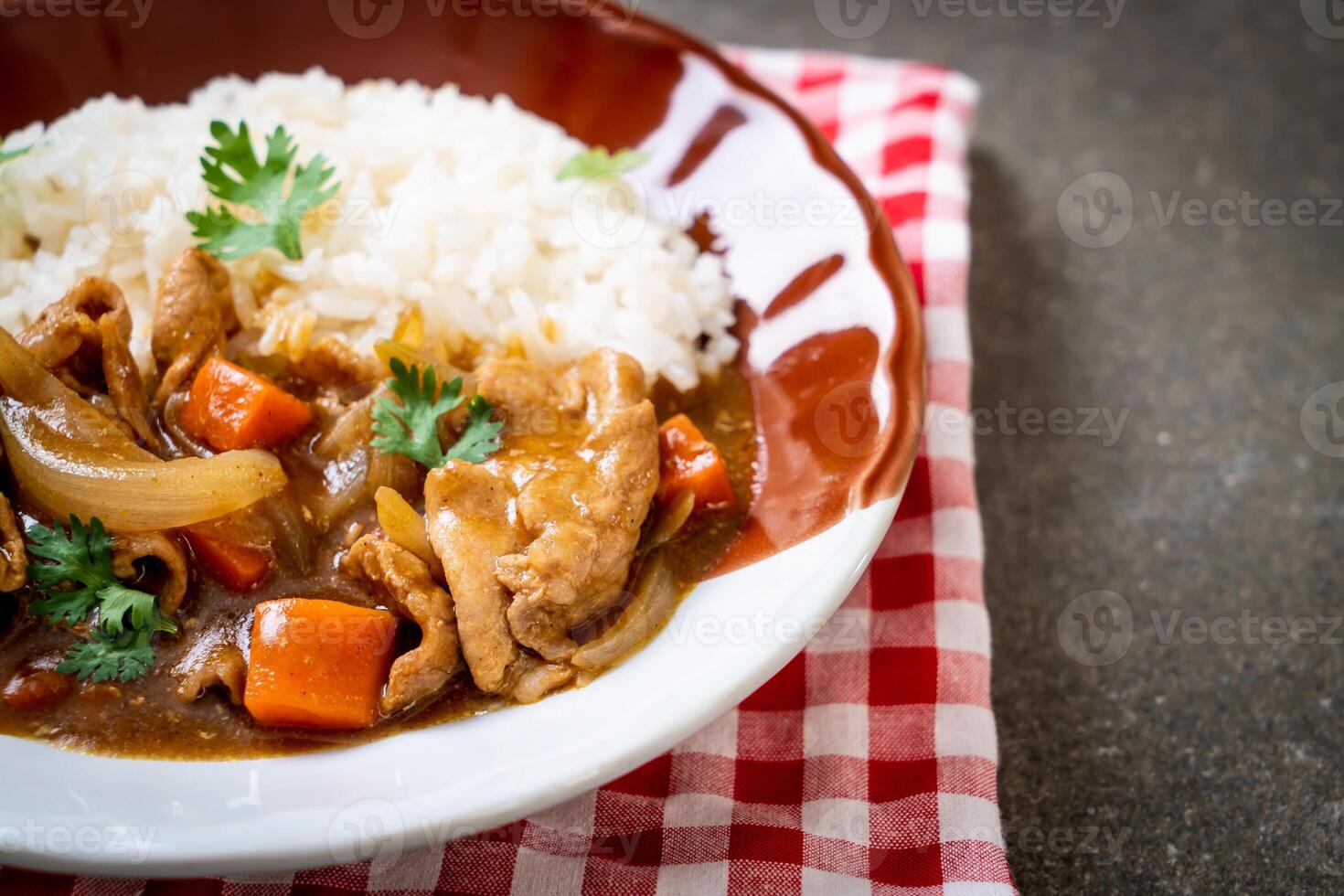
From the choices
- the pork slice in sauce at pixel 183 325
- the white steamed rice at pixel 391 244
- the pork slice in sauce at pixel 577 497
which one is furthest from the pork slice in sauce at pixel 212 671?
the white steamed rice at pixel 391 244

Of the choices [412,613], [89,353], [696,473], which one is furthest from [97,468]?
[696,473]

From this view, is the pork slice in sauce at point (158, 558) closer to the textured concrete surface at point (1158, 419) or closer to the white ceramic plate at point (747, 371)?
the white ceramic plate at point (747, 371)

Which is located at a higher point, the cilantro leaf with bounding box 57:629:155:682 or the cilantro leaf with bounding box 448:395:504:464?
the cilantro leaf with bounding box 448:395:504:464

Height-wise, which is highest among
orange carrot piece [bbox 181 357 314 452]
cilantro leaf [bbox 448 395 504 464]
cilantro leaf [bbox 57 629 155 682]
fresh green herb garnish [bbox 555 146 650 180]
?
fresh green herb garnish [bbox 555 146 650 180]

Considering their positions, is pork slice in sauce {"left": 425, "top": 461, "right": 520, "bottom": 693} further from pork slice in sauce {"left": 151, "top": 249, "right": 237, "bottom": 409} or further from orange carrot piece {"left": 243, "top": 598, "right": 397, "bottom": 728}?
pork slice in sauce {"left": 151, "top": 249, "right": 237, "bottom": 409}

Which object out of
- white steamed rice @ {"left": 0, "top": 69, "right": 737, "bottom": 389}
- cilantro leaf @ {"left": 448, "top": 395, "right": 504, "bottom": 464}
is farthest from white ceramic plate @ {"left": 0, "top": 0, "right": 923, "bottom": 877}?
cilantro leaf @ {"left": 448, "top": 395, "right": 504, "bottom": 464}

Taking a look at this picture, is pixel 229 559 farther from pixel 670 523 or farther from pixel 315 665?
pixel 670 523
